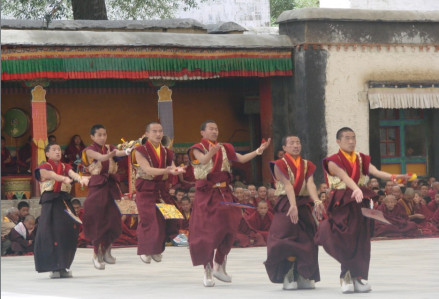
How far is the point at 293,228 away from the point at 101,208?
3.28 meters

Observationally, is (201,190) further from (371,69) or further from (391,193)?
(371,69)

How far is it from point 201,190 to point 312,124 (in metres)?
8.18

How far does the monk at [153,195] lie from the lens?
11.1 meters

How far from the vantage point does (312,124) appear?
1797 cm

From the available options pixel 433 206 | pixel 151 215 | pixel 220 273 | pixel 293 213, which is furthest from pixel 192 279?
pixel 433 206

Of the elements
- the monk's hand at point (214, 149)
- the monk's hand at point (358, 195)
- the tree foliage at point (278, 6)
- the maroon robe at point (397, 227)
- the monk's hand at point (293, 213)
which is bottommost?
the maroon robe at point (397, 227)

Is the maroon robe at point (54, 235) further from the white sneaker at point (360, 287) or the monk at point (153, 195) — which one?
the white sneaker at point (360, 287)

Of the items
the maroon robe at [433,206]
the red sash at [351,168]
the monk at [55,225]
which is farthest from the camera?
the maroon robe at [433,206]

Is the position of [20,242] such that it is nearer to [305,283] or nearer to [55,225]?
[55,225]

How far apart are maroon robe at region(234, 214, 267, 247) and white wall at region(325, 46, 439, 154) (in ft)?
10.3

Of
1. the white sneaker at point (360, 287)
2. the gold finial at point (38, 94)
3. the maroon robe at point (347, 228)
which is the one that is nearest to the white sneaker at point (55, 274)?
the maroon robe at point (347, 228)

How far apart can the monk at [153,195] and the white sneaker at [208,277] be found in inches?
67.9

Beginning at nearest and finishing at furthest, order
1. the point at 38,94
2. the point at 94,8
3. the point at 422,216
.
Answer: the point at 38,94
the point at 422,216
the point at 94,8

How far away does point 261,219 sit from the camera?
15641 mm
